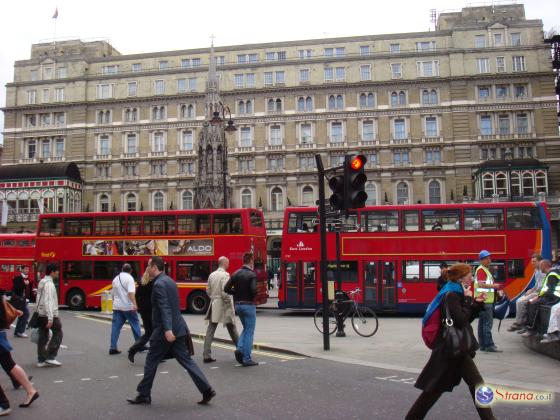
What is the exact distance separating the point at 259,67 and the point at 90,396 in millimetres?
51020

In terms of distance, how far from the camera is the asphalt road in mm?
6251

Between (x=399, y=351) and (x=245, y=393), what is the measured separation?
4392 mm

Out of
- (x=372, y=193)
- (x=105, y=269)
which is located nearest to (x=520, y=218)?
(x=105, y=269)

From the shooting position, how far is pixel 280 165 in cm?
5319

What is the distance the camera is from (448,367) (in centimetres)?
520

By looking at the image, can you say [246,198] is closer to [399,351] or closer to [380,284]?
[380,284]

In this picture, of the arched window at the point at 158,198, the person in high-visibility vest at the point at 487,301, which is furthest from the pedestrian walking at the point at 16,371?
the arched window at the point at 158,198

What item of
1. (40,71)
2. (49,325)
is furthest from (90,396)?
(40,71)

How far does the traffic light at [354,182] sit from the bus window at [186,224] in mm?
11724

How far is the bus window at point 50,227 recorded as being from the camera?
22.8 metres

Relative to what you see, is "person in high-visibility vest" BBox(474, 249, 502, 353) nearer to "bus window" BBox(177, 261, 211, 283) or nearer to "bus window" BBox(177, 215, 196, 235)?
"bus window" BBox(177, 261, 211, 283)

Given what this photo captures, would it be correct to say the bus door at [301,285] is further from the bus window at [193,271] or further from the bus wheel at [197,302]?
the bus wheel at [197,302]

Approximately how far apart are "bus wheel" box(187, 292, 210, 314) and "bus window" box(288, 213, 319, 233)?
4.43m

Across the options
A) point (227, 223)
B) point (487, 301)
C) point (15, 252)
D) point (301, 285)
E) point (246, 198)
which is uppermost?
point (246, 198)
